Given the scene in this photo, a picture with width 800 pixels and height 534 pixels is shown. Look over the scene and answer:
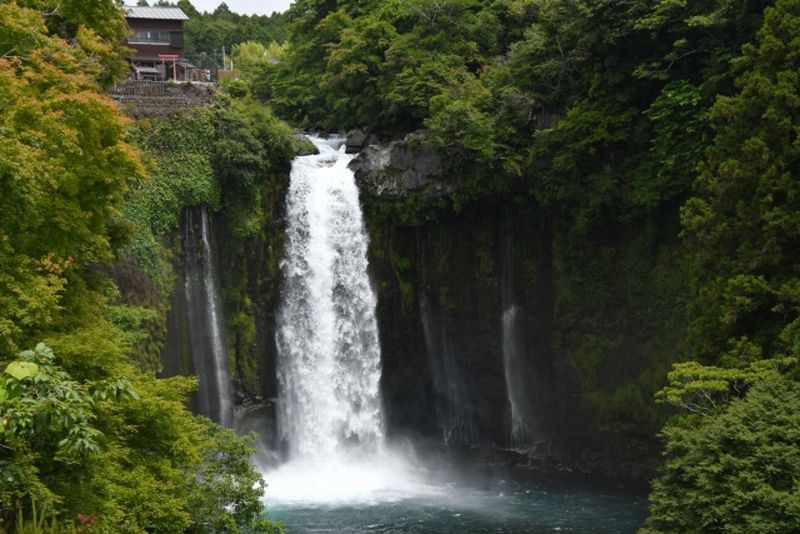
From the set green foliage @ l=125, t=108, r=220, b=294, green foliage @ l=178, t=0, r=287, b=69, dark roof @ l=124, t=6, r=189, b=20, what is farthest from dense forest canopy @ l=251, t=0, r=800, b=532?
green foliage @ l=178, t=0, r=287, b=69

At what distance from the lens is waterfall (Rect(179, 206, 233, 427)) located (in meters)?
32.2

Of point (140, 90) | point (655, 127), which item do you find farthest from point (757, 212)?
point (140, 90)

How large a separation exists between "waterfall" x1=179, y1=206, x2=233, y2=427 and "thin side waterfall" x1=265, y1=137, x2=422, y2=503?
2303 mm

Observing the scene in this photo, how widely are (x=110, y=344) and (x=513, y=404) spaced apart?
2163 cm

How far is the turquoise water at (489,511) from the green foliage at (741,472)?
977 centimetres

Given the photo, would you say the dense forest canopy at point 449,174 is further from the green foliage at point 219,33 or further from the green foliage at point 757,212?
the green foliage at point 219,33

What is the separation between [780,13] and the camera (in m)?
→ 22.6

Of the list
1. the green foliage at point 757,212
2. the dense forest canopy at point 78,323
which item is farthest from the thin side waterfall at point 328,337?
the green foliage at point 757,212

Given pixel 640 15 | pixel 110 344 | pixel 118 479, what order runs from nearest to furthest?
1. pixel 118 479
2. pixel 110 344
3. pixel 640 15

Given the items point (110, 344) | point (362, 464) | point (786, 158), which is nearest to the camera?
point (110, 344)

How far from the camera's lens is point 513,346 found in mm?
35031

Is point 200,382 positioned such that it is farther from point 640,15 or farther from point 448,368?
point 640,15

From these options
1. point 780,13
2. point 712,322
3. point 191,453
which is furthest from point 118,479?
point 780,13

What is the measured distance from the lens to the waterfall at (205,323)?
32.2 meters
